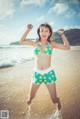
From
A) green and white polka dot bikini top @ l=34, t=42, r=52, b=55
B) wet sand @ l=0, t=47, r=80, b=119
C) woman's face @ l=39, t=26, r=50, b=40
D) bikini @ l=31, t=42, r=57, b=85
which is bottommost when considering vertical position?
wet sand @ l=0, t=47, r=80, b=119

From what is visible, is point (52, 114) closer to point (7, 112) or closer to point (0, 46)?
point (7, 112)

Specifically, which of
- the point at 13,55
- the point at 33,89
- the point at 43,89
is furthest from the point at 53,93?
the point at 13,55

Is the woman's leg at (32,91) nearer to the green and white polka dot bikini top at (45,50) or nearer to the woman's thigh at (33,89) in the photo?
the woman's thigh at (33,89)

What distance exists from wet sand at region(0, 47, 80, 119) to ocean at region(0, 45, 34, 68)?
0.10 meters

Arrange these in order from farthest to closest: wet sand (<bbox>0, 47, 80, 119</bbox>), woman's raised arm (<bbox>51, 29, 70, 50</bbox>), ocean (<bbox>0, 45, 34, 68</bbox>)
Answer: ocean (<bbox>0, 45, 34, 68</bbox>), wet sand (<bbox>0, 47, 80, 119</bbox>), woman's raised arm (<bbox>51, 29, 70, 50</bbox>)

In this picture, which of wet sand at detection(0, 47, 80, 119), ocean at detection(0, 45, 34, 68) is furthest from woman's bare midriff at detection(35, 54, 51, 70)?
ocean at detection(0, 45, 34, 68)

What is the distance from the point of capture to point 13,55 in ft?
13.0

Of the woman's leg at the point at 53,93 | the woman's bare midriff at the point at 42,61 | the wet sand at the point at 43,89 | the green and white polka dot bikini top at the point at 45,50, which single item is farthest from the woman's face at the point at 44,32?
the wet sand at the point at 43,89

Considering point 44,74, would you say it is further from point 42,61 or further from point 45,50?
point 45,50

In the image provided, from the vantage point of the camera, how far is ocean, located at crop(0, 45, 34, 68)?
3.89m

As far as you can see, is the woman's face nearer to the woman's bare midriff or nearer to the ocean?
the woman's bare midriff

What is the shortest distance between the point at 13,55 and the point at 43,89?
858 millimetres

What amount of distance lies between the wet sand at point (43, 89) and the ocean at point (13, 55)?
0.10 metres

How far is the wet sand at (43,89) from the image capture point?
321 cm
